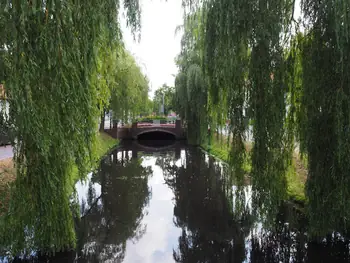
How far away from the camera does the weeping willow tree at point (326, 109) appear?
14.6 ft

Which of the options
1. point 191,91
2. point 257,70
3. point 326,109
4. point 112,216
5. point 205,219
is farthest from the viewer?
point 191,91

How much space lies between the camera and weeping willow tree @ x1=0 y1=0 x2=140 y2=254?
3.34 m

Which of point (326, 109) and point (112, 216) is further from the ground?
point (326, 109)

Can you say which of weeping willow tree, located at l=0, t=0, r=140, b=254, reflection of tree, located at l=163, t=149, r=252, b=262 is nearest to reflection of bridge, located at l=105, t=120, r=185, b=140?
reflection of tree, located at l=163, t=149, r=252, b=262

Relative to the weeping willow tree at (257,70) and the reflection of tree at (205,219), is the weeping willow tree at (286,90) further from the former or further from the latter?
the reflection of tree at (205,219)

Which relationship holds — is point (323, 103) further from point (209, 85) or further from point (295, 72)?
point (209, 85)

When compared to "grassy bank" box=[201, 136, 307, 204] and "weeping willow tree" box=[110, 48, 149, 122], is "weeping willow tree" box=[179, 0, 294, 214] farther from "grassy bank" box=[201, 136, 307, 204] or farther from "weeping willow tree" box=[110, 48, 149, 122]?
"weeping willow tree" box=[110, 48, 149, 122]

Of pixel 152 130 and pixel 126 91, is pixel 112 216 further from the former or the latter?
pixel 152 130

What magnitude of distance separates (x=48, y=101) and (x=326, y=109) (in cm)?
390

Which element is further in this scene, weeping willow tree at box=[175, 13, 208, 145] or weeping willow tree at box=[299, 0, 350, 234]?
weeping willow tree at box=[175, 13, 208, 145]

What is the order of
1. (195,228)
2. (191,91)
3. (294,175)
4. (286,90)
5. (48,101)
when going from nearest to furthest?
(48,101) < (286,90) < (294,175) < (195,228) < (191,91)

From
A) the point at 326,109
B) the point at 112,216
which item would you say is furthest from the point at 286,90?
the point at 112,216

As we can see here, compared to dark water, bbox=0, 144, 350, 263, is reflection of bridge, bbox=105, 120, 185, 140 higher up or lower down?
higher up

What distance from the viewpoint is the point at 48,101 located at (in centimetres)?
366
